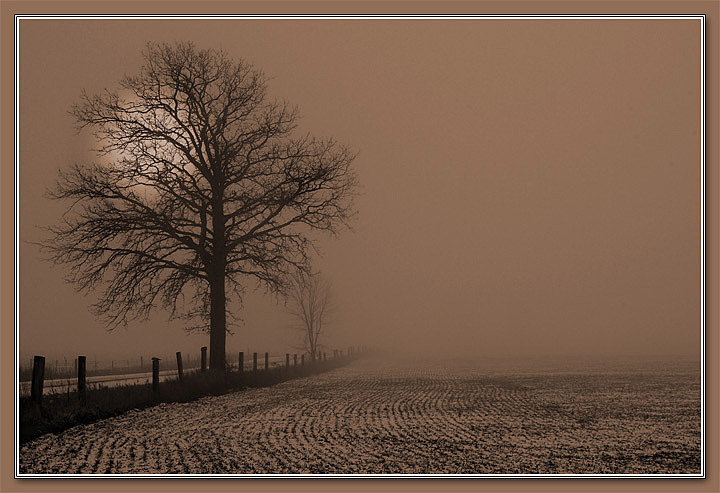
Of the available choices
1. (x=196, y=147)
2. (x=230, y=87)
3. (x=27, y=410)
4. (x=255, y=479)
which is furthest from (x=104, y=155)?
(x=255, y=479)

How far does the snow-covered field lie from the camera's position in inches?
383

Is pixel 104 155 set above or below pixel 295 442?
above

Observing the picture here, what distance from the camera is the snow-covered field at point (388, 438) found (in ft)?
31.9

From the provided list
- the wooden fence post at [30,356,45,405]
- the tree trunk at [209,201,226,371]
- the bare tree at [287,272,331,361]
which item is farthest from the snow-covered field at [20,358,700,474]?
the bare tree at [287,272,331,361]

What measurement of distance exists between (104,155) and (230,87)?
201 inches

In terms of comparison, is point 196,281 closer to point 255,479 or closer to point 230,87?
point 230,87

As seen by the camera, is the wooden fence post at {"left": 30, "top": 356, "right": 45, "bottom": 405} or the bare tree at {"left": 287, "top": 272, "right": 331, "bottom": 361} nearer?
the wooden fence post at {"left": 30, "top": 356, "right": 45, "bottom": 405}

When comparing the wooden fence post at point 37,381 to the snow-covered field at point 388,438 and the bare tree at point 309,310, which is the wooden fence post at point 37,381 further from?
the bare tree at point 309,310

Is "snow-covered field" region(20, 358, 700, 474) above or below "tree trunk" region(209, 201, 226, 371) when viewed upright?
below

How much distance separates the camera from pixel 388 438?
12.1m

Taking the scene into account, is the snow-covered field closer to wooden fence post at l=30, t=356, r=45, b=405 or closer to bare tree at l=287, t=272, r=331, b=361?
wooden fence post at l=30, t=356, r=45, b=405

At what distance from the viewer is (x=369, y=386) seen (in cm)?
2761

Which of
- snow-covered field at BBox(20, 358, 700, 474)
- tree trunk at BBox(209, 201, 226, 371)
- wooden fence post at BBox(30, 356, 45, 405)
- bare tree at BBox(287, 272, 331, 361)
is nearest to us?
snow-covered field at BBox(20, 358, 700, 474)

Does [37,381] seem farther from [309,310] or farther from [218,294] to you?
[309,310]
